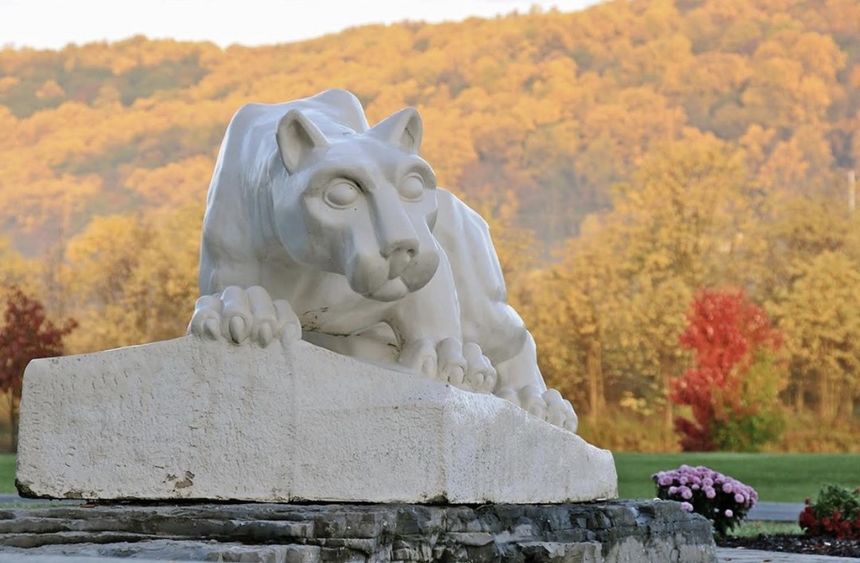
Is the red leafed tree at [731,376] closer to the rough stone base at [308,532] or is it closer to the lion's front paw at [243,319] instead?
the rough stone base at [308,532]

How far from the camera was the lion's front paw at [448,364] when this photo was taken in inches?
154

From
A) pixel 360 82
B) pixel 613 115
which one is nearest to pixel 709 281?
pixel 613 115

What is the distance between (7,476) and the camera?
592 inches

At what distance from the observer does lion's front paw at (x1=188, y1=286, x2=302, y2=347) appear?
3.60 m

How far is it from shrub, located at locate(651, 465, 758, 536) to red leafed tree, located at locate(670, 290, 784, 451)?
13.8 metres

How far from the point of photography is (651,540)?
442 cm

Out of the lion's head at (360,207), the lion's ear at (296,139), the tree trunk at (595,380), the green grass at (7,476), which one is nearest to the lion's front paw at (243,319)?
the lion's head at (360,207)

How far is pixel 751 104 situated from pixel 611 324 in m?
21.8

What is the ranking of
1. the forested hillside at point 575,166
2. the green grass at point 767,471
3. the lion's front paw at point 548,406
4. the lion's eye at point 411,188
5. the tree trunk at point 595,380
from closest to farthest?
1. the lion's eye at point 411,188
2. the lion's front paw at point 548,406
3. the green grass at point 767,471
4. the tree trunk at point 595,380
5. the forested hillside at point 575,166

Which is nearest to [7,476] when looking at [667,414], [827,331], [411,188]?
[411,188]

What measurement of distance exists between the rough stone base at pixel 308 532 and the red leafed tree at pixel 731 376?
1945cm

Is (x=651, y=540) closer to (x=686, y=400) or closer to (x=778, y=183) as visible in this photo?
(x=686, y=400)

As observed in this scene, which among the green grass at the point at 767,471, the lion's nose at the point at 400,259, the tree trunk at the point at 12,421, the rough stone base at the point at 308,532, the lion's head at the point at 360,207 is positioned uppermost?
the tree trunk at the point at 12,421

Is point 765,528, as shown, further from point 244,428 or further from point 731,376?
point 731,376
